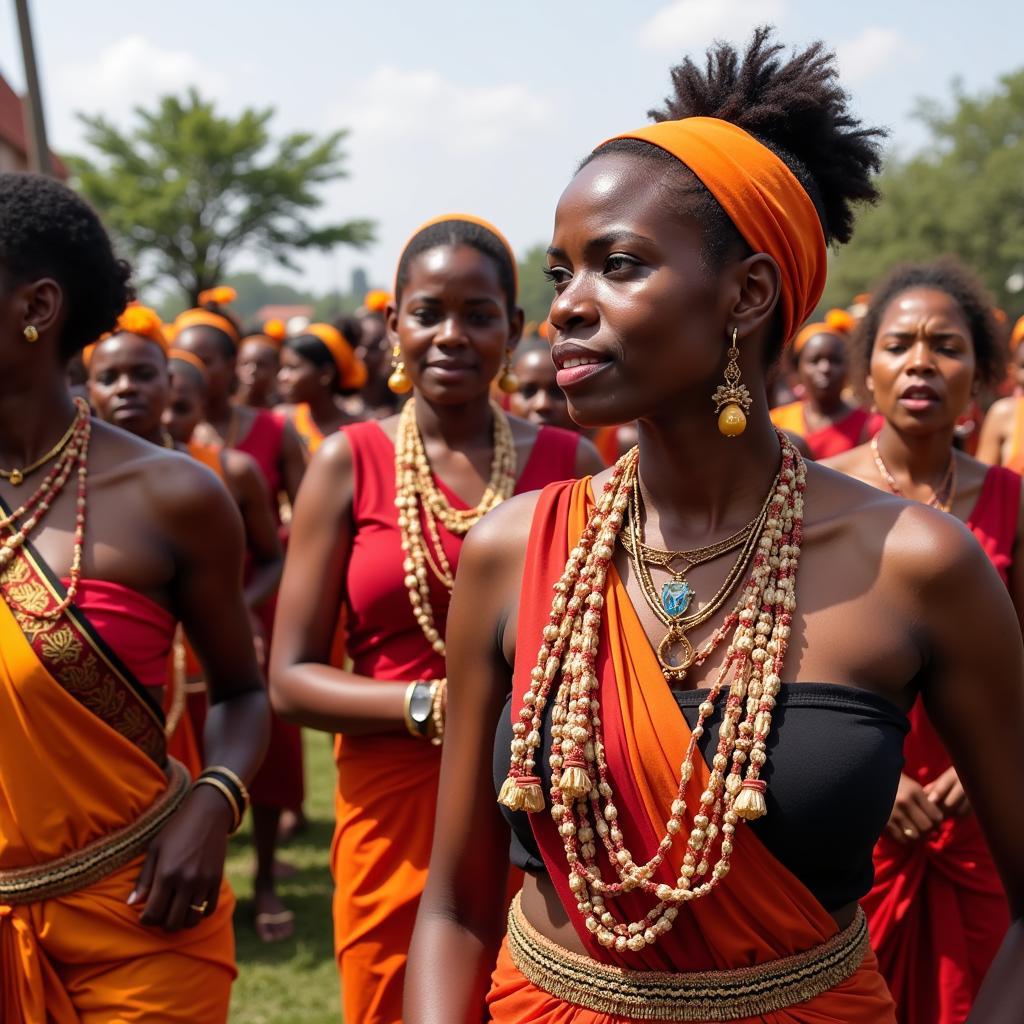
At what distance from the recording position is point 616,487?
2385 millimetres

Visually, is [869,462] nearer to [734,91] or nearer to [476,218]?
[476,218]

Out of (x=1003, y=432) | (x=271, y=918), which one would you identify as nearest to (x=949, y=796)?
(x=271, y=918)

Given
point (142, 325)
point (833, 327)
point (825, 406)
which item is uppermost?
point (142, 325)

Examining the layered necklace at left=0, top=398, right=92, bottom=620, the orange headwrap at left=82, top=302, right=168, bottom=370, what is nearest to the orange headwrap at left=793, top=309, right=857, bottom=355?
the orange headwrap at left=82, top=302, right=168, bottom=370

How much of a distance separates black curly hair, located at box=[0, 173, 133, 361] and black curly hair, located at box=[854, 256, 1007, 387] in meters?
2.63

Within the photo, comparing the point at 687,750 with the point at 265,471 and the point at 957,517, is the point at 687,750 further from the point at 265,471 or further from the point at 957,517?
the point at 265,471

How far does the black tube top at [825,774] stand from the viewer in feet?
6.63

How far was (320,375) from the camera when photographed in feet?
31.8

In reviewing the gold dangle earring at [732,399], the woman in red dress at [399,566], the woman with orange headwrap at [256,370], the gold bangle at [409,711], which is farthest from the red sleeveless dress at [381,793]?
the woman with orange headwrap at [256,370]

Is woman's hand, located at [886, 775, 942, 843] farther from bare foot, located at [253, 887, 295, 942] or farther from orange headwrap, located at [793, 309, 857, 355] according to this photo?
orange headwrap, located at [793, 309, 857, 355]

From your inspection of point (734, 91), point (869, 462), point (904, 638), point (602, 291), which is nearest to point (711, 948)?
point (904, 638)

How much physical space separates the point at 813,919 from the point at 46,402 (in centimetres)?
207

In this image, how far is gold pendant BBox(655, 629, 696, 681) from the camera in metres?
2.18

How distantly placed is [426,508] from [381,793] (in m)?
0.81
